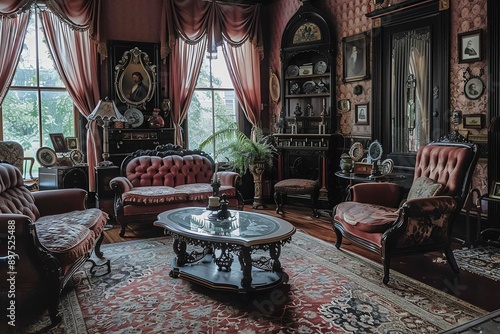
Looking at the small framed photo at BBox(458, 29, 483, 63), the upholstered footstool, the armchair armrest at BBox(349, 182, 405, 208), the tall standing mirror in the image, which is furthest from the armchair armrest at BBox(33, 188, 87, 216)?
the small framed photo at BBox(458, 29, 483, 63)

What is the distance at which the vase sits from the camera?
7023mm

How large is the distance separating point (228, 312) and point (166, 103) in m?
4.75

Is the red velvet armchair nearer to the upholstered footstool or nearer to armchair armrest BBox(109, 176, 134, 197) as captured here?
the upholstered footstool

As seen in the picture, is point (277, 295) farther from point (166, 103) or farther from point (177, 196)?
point (166, 103)

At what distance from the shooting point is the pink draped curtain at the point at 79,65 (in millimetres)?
6277

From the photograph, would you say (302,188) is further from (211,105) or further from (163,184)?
(211,105)

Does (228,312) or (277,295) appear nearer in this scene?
(228,312)

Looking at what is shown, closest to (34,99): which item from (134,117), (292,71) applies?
(134,117)

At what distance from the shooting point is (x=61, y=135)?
6.40m

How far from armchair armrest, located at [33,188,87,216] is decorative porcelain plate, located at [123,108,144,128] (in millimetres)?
2668

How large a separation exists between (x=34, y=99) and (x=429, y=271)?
5.80 m

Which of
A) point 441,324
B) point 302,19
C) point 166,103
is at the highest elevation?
point 302,19

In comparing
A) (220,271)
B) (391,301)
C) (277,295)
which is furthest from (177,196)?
(391,301)

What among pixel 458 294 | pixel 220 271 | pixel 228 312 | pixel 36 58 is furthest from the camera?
pixel 36 58
